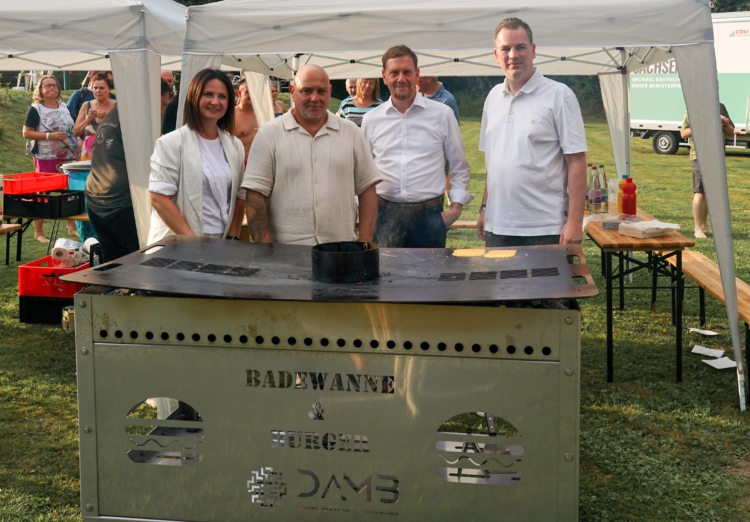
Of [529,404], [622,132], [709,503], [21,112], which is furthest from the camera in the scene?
[21,112]

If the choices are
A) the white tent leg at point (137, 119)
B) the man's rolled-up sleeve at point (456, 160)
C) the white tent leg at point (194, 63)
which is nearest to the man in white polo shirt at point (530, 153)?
the man's rolled-up sleeve at point (456, 160)

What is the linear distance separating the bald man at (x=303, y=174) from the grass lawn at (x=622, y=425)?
1.48 m

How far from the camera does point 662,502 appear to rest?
3430mm

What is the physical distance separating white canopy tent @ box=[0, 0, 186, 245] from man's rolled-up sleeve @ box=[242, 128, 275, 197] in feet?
Result: 5.05

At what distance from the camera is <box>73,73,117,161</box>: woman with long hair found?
8469mm

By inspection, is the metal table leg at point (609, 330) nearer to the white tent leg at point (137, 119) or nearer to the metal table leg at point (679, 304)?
the metal table leg at point (679, 304)

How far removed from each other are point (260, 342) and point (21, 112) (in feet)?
60.5

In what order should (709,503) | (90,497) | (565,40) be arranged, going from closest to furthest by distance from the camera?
(90,497) → (709,503) → (565,40)

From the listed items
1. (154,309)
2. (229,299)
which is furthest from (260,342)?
(154,309)

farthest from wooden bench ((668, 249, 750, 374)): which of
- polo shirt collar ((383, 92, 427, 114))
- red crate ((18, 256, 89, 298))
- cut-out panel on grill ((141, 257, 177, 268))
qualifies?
red crate ((18, 256, 89, 298))

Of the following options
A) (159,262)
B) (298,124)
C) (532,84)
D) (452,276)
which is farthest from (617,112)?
(159,262)

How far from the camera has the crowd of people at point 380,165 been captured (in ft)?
12.2

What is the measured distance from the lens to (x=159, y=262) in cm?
296

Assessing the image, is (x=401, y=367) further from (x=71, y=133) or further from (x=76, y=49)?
(x=71, y=133)
